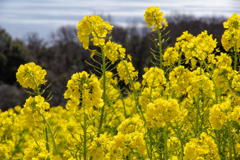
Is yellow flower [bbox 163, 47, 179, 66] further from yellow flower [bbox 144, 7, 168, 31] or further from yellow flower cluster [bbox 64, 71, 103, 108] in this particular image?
yellow flower cluster [bbox 64, 71, 103, 108]

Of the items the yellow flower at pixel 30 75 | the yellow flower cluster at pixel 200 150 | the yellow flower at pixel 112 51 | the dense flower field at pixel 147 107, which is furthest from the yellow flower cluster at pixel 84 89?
the yellow flower at pixel 112 51

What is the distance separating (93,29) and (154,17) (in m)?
0.94

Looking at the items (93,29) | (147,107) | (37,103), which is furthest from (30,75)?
(147,107)

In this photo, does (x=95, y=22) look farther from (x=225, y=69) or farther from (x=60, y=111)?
(x=60, y=111)

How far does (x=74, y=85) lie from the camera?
3502 mm

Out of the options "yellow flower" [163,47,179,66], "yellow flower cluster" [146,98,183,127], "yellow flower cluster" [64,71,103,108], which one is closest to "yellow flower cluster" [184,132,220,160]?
"yellow flower cluster" [146,98,183,127]

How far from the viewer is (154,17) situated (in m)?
4.74

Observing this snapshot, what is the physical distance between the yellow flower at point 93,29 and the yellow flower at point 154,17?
792 millimetres

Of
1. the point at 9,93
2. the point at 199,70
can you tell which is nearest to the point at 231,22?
the point at 199,70

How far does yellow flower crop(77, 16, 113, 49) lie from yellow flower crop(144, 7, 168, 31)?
0.79m

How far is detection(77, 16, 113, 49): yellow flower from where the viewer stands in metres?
4.04

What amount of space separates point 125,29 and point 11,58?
29.8 feet

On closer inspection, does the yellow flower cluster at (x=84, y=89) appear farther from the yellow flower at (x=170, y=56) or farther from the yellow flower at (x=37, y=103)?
the yellow flower at (x=170, y=56)

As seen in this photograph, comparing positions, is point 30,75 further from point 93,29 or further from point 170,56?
point 170,56
